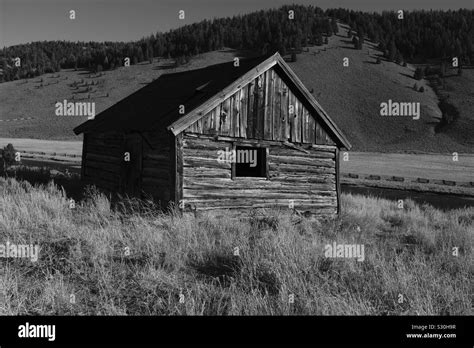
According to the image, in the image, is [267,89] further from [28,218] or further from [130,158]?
[28,218]

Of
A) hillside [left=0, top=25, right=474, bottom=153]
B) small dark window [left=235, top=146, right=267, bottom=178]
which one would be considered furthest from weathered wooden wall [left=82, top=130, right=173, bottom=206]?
hillside [left=0, top=25, right=474, bottom=153]

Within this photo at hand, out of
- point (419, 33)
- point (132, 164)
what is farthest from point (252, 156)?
point (419, 33)

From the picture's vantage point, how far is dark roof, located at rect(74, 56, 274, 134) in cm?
1311

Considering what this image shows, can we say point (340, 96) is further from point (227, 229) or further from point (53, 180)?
point (227, 229)

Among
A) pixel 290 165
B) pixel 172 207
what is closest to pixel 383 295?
pixel 172 207

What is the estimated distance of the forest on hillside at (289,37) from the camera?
11666 cm

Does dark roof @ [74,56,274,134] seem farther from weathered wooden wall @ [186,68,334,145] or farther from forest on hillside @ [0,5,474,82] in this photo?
forest on hillside @ [0,5,474,82]

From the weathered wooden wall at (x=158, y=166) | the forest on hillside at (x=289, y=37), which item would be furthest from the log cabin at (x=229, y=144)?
the forest on hillside at (x=289, y=37)

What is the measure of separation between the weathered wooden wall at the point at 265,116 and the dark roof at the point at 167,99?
1.67 ft

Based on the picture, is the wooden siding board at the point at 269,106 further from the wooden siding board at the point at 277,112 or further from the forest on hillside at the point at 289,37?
the forest on hillside at the point at 289,37

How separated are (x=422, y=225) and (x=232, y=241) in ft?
28.6

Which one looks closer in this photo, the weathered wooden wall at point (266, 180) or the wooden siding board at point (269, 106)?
the weathered wooden wall at point (266, 180)

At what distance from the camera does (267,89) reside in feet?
45.2
